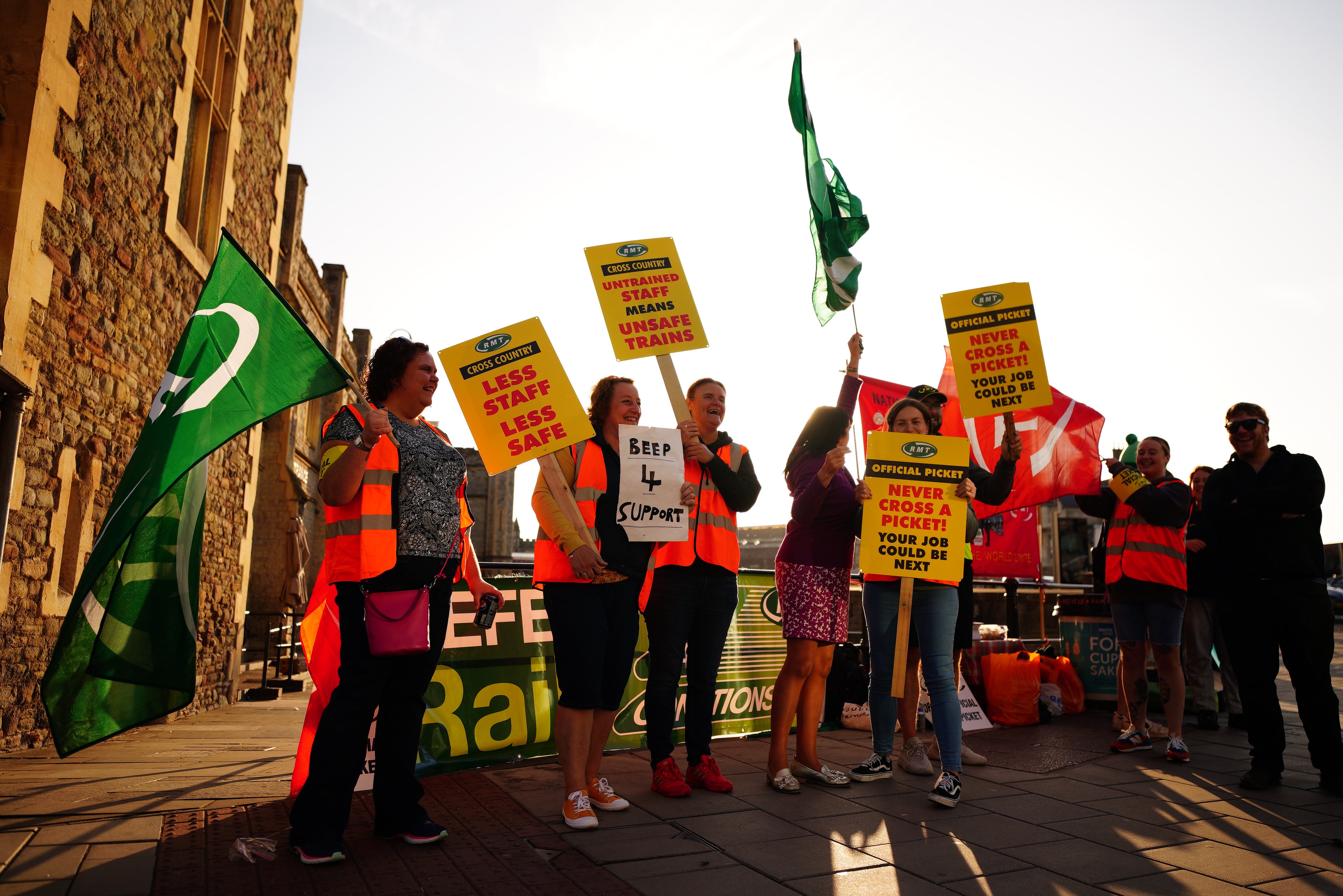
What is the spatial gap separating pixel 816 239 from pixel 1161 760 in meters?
3.71

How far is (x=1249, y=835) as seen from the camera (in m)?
3.57

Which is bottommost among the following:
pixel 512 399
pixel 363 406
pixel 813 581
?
pixel 813 581

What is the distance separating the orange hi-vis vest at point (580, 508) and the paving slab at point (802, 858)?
1213 mm

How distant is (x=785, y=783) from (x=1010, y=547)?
5494 mm

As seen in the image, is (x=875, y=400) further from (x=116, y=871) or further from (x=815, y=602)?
(x=116, y=871)

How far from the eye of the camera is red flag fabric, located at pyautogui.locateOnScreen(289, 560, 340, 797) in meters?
3.63

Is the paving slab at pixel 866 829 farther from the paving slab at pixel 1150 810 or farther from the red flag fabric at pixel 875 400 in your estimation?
the red flag fabric at pixel 875 400

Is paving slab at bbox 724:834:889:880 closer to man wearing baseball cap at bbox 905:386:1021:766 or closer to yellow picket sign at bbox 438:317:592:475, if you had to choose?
man wearing baseball cap at bbox 905:386:1021:766

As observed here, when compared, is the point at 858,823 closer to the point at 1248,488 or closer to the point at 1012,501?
the point at 1248,488

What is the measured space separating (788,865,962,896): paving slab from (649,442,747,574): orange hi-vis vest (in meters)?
1.46

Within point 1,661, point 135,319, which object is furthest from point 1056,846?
point 135,319

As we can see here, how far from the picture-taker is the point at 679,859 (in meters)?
3.11

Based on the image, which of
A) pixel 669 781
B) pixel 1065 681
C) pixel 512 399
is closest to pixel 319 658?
pixel 512 399

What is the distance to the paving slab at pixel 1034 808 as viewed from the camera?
3.83 metres
